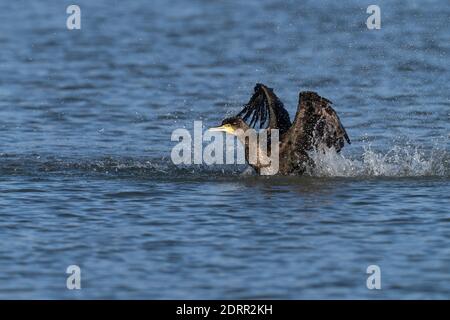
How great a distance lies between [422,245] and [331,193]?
2247mm

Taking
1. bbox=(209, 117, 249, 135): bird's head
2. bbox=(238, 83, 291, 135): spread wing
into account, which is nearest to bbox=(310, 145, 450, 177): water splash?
bbox=(238, 83, 291, 135): spread wing

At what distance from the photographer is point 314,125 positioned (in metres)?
13.6

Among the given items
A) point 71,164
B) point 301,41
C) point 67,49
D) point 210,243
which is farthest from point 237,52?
point 210,243

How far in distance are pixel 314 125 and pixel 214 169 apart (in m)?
1.59

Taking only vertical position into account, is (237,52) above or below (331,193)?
above

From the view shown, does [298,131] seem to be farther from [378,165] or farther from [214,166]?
[214,166]


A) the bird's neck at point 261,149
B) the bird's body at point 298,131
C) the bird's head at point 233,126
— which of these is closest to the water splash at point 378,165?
the bird's body at point 298,131

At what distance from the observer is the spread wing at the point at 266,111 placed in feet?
46.0

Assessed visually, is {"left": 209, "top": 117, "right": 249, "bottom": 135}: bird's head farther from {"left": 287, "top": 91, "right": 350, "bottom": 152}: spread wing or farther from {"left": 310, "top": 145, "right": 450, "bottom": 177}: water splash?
{"left": 310, "top": 145, "right": 450, "bottom": 177}: water splash

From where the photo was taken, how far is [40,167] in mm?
14750

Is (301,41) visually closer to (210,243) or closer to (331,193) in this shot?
(331,193)
